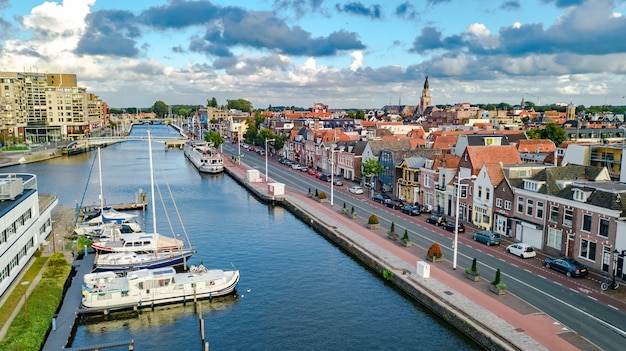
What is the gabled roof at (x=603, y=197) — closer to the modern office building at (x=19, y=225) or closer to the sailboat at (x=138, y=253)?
the sailboat at (x=138, y=253)

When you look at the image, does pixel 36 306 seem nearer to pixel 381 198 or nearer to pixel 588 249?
pixel 588 249

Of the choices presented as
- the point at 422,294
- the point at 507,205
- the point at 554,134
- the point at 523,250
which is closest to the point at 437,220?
the point at 507,205

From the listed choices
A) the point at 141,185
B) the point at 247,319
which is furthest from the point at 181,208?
the point at 247,319

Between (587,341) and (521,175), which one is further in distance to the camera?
(521,175)

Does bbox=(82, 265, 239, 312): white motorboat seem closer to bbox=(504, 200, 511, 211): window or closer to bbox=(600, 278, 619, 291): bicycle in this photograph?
bbox=(600, 278, 619, 291): bicycle

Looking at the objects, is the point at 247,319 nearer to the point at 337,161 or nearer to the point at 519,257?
the point at 519,257
